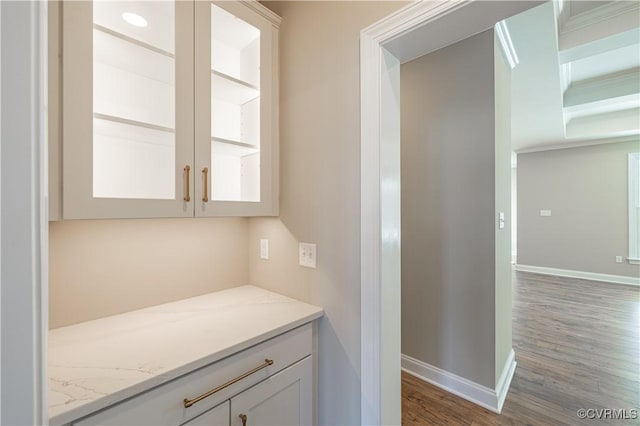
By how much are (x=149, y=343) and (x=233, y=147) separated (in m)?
0.92

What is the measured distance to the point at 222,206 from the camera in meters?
1.32

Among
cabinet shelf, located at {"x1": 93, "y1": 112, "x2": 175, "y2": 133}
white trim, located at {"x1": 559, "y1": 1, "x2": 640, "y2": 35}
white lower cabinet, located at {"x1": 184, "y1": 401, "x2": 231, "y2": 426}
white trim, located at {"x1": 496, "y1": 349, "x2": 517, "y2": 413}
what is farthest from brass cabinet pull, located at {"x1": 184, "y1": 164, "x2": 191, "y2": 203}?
white trim, located at {"x1": 559, "y1": 1, "x2": 640, "y2": 35}

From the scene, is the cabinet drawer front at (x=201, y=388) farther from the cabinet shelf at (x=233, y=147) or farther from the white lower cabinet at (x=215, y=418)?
the cabinet shelf at (x=233, y=147)

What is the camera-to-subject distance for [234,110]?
149 centimetres

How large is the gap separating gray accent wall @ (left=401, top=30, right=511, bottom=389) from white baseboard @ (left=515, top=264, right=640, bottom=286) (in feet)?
15.4

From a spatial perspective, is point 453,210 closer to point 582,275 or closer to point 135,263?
point 135,263

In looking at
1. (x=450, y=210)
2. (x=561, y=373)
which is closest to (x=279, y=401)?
(x=450, y=210)

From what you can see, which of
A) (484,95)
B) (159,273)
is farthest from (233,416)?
(484,95)

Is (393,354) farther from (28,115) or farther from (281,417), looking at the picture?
(28,115)

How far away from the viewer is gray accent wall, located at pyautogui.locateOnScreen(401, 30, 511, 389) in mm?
2008

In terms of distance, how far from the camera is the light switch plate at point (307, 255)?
4.73 ft

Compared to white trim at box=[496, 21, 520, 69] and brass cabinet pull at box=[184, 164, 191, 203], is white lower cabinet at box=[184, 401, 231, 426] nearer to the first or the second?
brass cabinet pull at box=[184, 164, 191, 203]

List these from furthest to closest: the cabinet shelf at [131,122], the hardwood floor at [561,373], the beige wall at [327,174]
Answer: the hardwood floor at [561,373]
the beige wall at [327,174]
the cabinet shelf at [131,122]

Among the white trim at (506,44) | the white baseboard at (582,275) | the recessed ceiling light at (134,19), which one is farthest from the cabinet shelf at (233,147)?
the white baseboard at (582,275)
